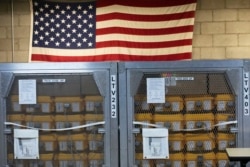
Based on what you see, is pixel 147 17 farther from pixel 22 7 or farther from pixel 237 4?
pixel 22 7

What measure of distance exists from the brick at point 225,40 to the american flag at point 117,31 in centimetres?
38

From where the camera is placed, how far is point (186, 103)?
3.85 meters

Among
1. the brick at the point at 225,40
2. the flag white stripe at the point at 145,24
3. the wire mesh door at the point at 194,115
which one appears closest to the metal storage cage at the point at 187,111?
the wire mesh door at the point at 194,115

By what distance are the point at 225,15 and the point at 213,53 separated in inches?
20.0

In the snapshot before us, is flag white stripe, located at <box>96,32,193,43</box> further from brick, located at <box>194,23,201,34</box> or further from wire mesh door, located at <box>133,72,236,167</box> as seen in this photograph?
wire mesh door, located at <box>133,72,236,167</box>

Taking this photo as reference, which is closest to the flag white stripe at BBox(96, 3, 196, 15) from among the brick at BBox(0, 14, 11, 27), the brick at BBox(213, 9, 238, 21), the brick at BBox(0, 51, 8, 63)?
the brick at BBox(213, 9, 238, 21)

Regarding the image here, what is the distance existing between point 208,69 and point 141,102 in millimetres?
710

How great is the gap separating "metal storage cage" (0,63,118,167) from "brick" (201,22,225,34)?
1.79m

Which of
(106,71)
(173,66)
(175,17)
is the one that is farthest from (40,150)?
(175,17)

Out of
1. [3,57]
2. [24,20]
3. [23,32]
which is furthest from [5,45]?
[24,20]

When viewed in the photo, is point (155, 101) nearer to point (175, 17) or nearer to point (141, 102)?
point (141, 102)

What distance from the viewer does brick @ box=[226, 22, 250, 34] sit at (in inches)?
202

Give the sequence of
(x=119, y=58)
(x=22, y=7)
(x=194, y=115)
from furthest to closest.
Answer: (x=22, y=7) < (x=119, y=58) < (x=194, y=115)

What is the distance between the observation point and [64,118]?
3.92 m
